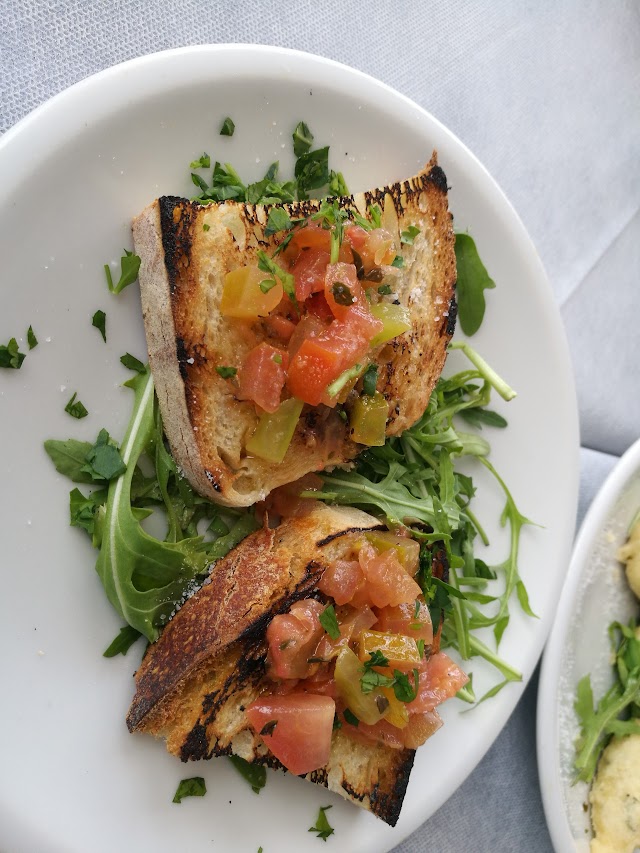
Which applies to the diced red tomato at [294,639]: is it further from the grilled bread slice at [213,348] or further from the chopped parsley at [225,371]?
the chopped parsley at [225,371]

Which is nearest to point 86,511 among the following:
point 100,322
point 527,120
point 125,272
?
point 100,322

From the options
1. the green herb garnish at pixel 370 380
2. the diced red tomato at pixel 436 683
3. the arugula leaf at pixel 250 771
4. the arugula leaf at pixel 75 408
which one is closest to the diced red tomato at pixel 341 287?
the green herb garnish at pixel 370 380

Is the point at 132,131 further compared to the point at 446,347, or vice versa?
the point at 446,347

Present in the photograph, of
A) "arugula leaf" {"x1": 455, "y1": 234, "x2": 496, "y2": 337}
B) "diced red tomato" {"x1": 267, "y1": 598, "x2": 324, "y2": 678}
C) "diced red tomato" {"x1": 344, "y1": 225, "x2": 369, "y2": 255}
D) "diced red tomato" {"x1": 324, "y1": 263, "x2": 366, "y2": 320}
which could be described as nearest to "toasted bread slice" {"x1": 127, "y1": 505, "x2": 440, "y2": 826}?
"diced red tomato" {"x1": 267, "y1": 598, "x2": 324, "y2": 678}

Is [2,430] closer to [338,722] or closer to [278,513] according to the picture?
[278,513]

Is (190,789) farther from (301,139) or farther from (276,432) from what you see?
(301,139)

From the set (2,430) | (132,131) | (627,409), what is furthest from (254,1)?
(627,409)
